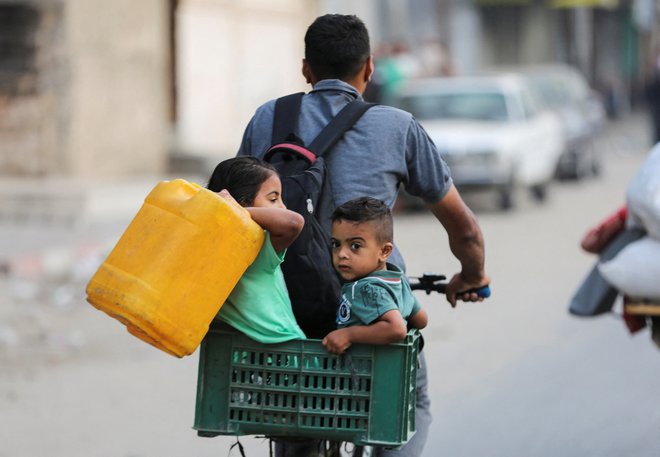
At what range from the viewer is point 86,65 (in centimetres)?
1501

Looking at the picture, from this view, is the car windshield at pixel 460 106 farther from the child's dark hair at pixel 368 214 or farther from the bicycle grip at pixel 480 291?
the child's dark hair at pixel 368 214

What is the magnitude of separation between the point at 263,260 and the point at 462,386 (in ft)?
15.5

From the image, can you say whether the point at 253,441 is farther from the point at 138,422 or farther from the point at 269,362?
the point at 269,362

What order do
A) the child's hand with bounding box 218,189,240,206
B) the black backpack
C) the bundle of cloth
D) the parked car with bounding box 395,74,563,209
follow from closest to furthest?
1. the child's hand with bounding box 218,189,240,206
2. the black backpack
3. the bundle of cloth
4. the parked car with bounding box 395,74,563,209

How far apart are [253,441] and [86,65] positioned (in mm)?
9099

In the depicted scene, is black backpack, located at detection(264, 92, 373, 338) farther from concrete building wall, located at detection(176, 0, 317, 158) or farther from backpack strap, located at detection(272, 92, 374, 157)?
concrete building wall, located at detection(176, 0, 317, 158)

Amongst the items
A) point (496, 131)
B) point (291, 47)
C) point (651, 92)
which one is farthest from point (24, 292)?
point (651, 92)

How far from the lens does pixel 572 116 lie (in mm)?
23625

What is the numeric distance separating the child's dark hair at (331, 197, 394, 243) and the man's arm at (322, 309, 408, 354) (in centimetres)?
25

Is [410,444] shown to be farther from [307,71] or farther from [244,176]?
[307,71]

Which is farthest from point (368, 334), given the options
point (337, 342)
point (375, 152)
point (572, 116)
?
point (572, 116)

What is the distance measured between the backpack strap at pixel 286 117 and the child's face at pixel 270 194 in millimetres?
356

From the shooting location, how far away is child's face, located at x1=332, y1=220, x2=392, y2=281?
346 centimetres

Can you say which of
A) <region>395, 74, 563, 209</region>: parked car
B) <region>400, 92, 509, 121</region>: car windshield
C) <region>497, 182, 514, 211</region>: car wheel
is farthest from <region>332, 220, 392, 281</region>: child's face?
<region>400, 92, 509, 121</region>: car windshield
